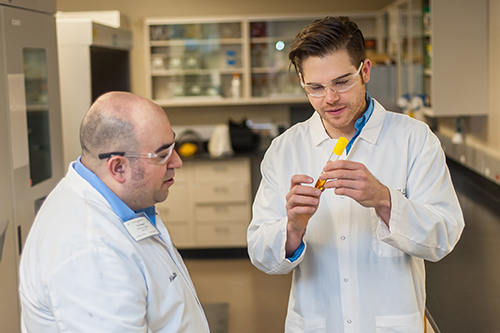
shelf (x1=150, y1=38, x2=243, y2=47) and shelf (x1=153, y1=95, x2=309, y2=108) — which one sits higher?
shelf (x1=150, y1=38, x2=243, y2=47)

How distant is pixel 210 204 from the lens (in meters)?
4.86

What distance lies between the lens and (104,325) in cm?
95

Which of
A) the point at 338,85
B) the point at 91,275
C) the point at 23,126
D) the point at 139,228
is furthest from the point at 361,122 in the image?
the point at 23,126

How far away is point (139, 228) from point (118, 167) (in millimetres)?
131

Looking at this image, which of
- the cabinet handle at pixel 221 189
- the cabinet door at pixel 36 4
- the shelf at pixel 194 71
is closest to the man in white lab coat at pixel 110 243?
the cabinet door at pixel 36 4

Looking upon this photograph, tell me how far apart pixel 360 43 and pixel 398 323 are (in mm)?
759

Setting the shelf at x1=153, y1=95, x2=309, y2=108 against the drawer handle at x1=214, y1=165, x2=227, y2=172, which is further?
the shelf at x1=153, y1=95, x2=309, y2=108

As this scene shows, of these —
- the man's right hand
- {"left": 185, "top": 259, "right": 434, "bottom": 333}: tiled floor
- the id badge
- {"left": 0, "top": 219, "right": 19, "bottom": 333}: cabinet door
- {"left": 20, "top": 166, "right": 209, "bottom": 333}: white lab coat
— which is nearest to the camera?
{"left": 20, "top": 166, "right": 209, "bottom": 333}: white lab coat

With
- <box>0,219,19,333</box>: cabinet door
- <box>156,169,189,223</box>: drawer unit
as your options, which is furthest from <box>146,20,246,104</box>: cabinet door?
<box>0,219,19,333</box>: cabinet door

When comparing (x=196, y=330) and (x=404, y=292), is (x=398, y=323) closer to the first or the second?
(x=404, y=292)

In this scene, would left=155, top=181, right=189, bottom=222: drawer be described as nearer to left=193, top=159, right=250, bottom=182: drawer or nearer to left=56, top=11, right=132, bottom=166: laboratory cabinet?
left=193, top=159, right=250, bottom=182: drawer

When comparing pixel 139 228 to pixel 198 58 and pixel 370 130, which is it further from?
pixel 198 58

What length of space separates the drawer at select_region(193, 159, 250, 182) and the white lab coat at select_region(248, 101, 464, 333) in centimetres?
327

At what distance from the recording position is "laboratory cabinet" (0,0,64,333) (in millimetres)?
2018
